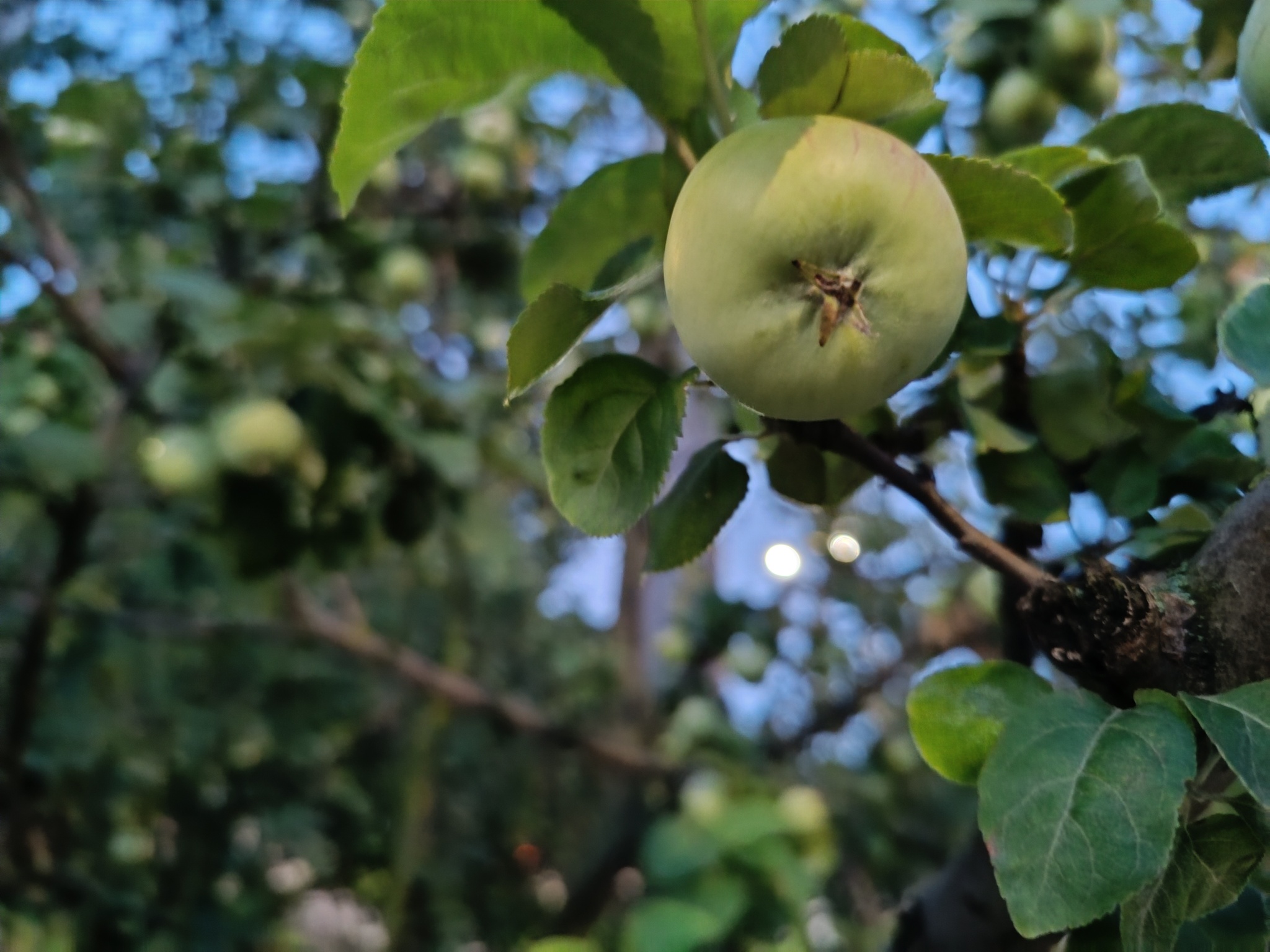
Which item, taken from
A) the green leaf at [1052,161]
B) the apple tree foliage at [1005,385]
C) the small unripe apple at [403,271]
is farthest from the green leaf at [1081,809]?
the small unripe apple at [403,271]

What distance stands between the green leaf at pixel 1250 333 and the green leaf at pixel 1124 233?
0.11 feet

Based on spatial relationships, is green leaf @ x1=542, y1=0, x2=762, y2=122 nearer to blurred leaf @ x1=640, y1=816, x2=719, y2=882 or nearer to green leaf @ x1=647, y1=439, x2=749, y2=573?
green leaf @ x1=647, y1=439, x2=749, y2=573

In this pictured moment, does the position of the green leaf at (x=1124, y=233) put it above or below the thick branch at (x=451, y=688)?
above

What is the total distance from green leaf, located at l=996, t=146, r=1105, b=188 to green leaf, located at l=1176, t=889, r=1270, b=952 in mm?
379

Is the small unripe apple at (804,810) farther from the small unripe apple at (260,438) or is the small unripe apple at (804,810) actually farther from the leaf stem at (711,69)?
the leaf stem at (711,69)

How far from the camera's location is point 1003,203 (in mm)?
452

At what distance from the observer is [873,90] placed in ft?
1.40

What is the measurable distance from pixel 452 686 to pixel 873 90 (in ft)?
5.78

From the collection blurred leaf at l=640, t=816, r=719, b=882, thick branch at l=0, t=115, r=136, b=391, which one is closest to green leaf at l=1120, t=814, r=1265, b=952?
blurred leaf at l=640, t=816, r=719, b=882

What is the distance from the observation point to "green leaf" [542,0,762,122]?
0.45 m

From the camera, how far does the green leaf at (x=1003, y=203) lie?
1.43ft

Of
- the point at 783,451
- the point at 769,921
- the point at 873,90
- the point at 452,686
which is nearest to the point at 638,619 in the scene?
the point at 452,686

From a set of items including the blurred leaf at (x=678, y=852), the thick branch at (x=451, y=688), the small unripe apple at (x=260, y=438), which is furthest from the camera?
the thick branch at (x=451, y=688)

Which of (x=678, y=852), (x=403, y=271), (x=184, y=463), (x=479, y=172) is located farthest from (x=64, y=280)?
(x=678, y=852)
